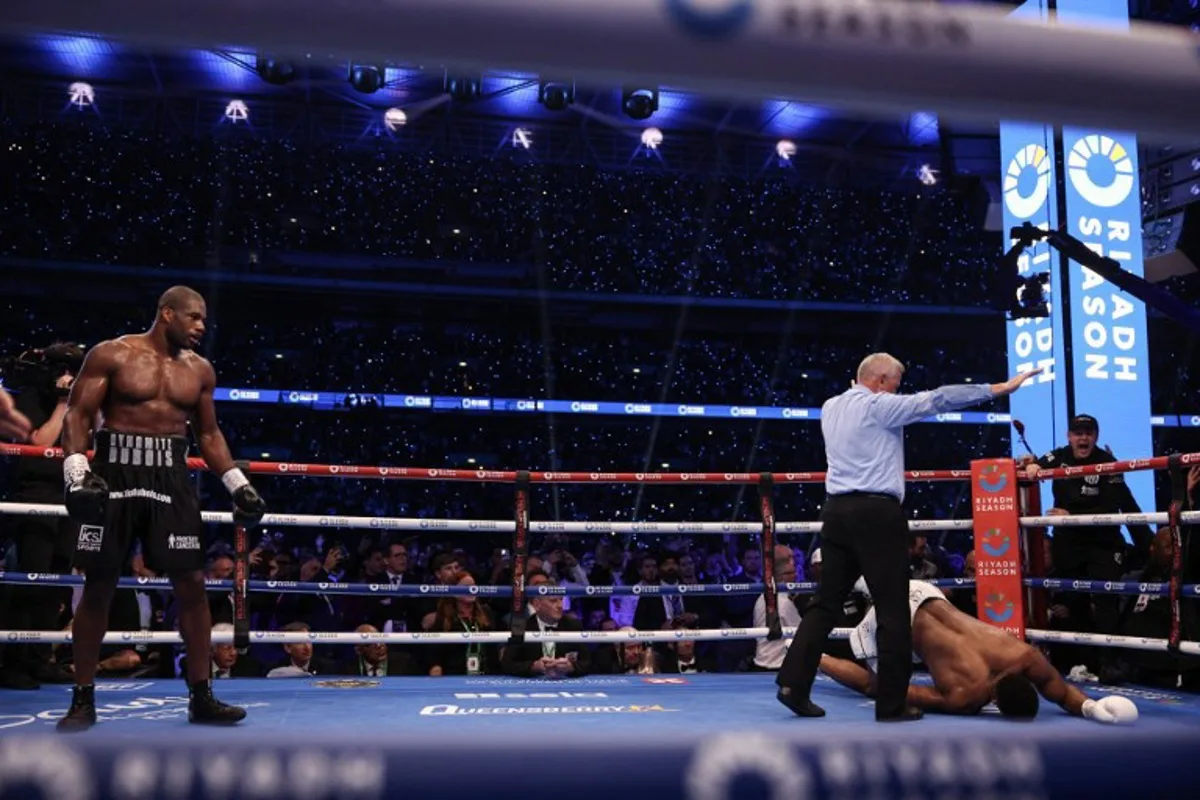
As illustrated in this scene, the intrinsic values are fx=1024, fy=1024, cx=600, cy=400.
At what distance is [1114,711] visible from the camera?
2.62 m

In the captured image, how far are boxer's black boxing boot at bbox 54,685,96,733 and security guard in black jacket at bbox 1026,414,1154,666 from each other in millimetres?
3270

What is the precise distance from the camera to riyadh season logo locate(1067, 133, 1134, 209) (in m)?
6.65

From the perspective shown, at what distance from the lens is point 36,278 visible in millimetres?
13688

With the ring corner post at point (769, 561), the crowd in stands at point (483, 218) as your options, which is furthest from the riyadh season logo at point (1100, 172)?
the crowd in stands at point (483, 218)

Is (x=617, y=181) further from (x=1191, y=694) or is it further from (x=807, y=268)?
(x=1191, y=694)

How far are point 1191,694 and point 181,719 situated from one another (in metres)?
3.13

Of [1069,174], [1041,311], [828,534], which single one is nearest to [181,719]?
[828,534]

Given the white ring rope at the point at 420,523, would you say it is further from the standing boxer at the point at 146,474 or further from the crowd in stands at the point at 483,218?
the crowd in stands at the point at 483,218

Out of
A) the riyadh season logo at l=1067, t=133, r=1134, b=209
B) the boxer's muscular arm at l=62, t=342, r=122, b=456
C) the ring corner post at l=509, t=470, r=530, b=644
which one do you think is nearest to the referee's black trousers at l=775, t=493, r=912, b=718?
the ring corner post at l=509, t=470, r=530, b=644

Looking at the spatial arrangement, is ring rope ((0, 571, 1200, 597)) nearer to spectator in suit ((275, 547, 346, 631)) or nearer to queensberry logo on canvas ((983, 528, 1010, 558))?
queensberry logo on canvas ((983, 528, 1010, 558))

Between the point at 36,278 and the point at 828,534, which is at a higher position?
the point at 36,278

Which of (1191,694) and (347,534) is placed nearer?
(1191,694)

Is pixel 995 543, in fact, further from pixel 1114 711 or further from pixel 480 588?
pixel 480 588

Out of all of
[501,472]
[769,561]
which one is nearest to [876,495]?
[769,561]
